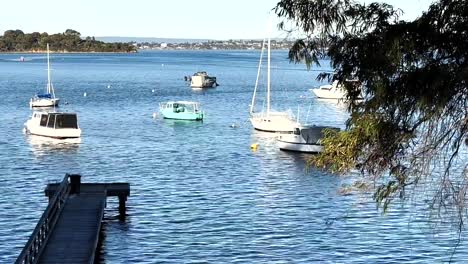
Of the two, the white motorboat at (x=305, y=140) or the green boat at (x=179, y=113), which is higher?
the white motorboat at (x=305, y=140)

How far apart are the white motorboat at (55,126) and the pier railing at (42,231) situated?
36.7m

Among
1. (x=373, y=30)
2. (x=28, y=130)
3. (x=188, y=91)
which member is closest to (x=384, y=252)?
(x=373, y=30)

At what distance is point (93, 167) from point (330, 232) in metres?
24.9

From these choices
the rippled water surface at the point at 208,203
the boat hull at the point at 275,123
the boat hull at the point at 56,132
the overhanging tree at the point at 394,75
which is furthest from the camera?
the boat hull at the point at 275,123

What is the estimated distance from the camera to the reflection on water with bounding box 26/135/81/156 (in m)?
63.7

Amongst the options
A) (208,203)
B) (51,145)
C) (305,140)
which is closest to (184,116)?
(51,145)

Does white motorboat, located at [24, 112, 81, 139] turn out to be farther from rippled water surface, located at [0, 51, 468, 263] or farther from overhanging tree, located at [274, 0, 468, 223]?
overhanging tree, located at [274, 0, 468, 223]

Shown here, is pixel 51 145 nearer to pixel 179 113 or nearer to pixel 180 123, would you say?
pixel 180 123

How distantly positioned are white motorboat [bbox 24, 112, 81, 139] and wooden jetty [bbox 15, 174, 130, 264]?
33.1 metres

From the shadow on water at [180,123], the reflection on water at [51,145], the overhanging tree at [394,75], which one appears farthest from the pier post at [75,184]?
the shadow on water at [180,123]

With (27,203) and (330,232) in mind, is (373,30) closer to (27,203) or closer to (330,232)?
(330,232)

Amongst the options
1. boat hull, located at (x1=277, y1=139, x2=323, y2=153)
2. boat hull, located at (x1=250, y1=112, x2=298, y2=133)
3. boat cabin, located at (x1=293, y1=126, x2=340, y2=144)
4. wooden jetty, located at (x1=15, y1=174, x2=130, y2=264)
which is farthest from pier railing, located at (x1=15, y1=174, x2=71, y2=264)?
boat hull, located at (x1=250, y1=112, x2=298, y2=133)

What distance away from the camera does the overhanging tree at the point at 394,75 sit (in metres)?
14.7

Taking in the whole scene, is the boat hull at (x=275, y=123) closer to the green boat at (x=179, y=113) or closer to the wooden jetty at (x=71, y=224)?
the green boat at (x=179, y=113)
